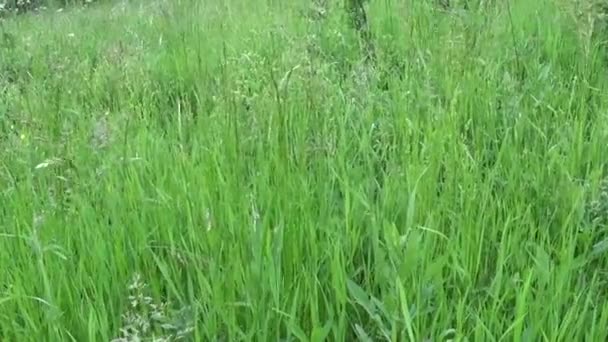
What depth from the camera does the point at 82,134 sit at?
2.47 m

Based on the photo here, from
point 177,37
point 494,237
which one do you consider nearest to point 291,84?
point 494,237

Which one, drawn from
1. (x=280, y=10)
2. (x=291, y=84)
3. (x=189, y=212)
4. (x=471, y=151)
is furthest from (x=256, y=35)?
(x=189, y=212)

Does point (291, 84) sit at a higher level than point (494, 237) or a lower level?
higher

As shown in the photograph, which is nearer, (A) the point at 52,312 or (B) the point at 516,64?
(A) the point at 52,312

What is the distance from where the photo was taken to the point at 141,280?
164 cm

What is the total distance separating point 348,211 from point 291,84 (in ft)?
2.56

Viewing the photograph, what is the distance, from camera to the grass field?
1.46 metres

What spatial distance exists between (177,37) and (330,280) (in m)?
3.11

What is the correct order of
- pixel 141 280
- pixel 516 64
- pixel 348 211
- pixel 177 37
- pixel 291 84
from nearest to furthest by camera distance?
pixel 141 280, pixel 348 211, pixel 291 84, pixel 516 64, pixel 177 37

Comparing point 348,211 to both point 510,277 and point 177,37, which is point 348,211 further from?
point 177,37

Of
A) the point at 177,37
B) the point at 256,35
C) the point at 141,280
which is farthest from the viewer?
the point at 177,37

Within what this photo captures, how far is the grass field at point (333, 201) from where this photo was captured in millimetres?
1460

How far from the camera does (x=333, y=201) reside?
74.0 inches

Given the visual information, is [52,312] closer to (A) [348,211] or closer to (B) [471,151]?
(A) [348,211]
